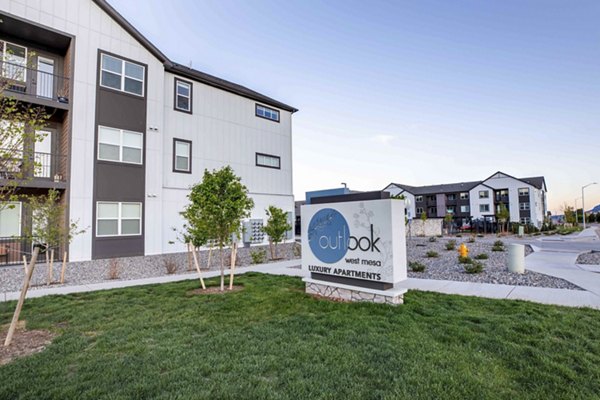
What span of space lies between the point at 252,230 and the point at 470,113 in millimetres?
14305

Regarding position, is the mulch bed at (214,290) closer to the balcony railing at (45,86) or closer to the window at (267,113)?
the balcony railing at (45,86)

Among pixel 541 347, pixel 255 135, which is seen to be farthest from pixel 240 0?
pixel 541 347

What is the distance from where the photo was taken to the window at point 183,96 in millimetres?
16984

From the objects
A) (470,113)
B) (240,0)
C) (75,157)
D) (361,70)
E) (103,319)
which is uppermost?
(240,0)

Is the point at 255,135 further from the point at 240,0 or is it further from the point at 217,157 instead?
the point at 240,0

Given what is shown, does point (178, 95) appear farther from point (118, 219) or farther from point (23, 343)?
point (23, 343)

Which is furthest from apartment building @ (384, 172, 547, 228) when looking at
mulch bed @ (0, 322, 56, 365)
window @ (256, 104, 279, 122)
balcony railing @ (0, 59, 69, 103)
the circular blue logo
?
mulch bed @ (0, 322, 56, 365)

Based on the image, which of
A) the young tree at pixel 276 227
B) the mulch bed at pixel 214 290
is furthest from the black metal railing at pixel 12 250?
the young tree at pixel 276 227

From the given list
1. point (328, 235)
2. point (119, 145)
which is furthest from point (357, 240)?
point (119, 145)

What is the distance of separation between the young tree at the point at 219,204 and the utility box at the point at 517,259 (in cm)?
813

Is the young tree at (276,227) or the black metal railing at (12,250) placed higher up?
the young tree at (276,227)

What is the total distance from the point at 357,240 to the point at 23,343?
18.7 ft

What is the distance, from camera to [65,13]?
1329cm

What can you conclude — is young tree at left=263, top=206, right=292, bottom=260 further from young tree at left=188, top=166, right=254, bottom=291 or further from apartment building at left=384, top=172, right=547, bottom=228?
apartment building at left=384, top=172, right=547, bottom=228
